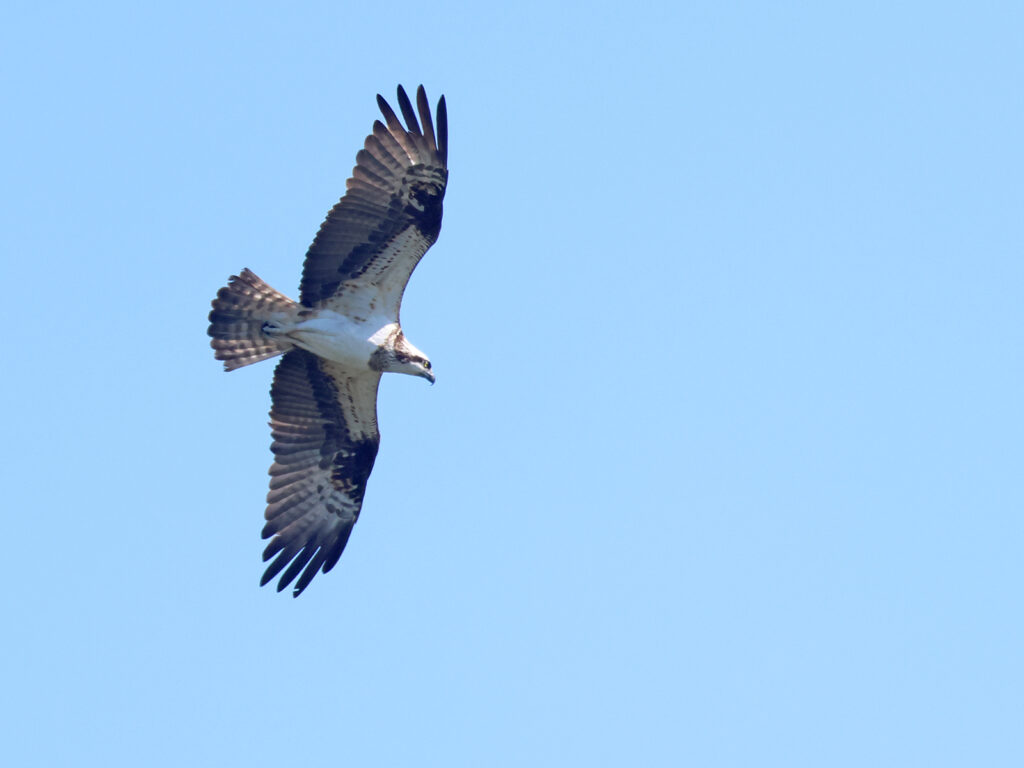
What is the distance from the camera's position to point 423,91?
569 inches

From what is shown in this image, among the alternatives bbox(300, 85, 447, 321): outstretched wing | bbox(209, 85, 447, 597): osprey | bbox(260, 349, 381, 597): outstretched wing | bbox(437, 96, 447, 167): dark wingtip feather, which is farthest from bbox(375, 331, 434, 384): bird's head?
bbox(437, 96, 447, 167): dark wingtip feather

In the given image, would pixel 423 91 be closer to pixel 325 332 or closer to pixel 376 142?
pixel 376 142

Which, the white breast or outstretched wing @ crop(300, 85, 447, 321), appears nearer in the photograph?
outstretched wing @ crop(300, 85, 447, 321)

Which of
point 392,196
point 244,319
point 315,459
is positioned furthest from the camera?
point 315,459

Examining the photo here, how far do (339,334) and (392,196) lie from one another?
138 centimetres

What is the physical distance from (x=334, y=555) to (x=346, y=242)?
3133 millimetres

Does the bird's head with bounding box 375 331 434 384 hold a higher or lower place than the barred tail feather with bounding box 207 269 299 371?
higher

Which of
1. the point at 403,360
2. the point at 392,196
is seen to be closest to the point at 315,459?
the point at 403,360

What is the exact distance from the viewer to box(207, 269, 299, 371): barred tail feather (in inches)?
592

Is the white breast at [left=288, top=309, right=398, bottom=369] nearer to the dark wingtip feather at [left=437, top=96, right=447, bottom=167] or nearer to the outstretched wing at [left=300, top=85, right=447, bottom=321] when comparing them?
the outstretched wing at [left=300, top=85, right=447, bottom=321]

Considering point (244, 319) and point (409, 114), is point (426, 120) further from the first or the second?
point (244, 319)

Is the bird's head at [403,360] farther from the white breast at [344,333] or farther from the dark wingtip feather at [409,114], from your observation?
the dark wingtip feather at [409,114]

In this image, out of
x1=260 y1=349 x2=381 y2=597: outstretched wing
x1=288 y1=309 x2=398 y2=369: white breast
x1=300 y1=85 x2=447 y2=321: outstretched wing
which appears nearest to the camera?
x1=300 y1=85 x2=447 y2=321: outstretched wing

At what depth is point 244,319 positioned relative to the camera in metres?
15.1
